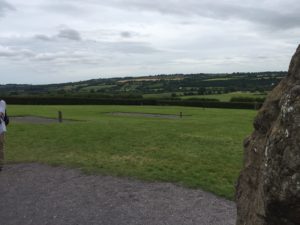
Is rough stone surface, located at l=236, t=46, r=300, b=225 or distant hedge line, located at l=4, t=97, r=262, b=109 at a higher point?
rough stone surface, located at l=236, t=46, r=300, b=225

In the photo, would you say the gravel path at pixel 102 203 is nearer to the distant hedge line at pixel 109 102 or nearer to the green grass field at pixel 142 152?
the green grass field at pixel 142 152

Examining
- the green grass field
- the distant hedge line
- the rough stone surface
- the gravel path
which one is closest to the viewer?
the rough stone surface

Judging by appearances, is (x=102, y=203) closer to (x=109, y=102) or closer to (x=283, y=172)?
(x=283, y=172)

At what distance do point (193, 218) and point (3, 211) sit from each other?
3738 mm

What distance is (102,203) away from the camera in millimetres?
8812

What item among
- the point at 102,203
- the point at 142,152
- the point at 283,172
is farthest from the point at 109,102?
the point at 283,172

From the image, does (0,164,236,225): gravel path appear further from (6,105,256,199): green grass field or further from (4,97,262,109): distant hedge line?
(4,97,262,109): distant hedge line

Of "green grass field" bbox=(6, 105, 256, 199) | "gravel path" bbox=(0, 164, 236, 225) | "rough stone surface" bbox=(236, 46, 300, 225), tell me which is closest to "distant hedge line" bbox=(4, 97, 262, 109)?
"green grass field" bbox=(6, 105, 256, 199)

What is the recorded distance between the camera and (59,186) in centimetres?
1038

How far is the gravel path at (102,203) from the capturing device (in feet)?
25.5

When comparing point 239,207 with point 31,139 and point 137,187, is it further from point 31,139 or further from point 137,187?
point 31,139

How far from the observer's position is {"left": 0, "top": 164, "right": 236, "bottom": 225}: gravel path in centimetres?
778

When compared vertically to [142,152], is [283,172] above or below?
above

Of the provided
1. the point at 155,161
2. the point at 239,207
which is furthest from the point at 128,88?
the point at 239,207
